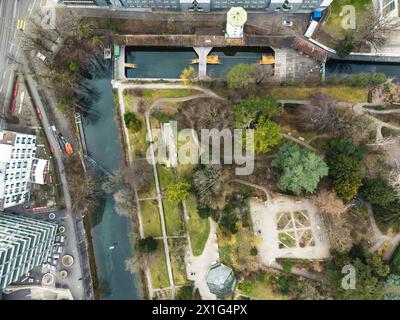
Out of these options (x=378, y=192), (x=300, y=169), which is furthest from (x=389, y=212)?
(x=300, y=169)

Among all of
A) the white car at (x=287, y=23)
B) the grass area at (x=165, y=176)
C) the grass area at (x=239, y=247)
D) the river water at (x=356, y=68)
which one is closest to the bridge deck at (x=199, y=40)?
the white car at (x=287, y=23)

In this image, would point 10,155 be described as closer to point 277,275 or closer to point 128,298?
point 128,298

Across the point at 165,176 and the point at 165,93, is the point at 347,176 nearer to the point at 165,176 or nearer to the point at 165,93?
the point at 165,176

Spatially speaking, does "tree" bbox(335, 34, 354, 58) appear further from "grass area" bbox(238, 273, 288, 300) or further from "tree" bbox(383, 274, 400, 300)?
"grass area" bbox(238, 273, 288, 300)

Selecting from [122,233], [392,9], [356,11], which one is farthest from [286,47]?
[122,233]

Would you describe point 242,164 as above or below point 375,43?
below

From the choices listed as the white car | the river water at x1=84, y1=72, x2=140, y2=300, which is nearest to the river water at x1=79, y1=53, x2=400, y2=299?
the river water at x1=84, y1=72, x2=140, y2=300
